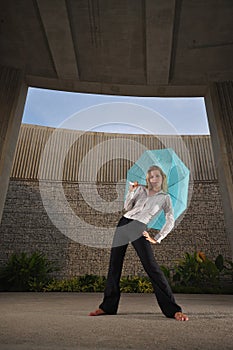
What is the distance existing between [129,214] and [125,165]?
28.7 feet

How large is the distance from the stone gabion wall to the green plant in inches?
24.7

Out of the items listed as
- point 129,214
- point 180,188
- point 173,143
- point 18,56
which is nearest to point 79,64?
point 18,56

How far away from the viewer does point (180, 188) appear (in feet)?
32.1

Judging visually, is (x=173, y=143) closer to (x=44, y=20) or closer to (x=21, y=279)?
(x=21, y=279)

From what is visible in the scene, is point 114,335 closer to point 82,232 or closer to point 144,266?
point 144,266

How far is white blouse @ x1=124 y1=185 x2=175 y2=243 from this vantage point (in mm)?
3170

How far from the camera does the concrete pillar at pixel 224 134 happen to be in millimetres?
5586

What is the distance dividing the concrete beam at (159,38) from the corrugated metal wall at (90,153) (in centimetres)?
571

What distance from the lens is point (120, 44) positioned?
579 centimetres

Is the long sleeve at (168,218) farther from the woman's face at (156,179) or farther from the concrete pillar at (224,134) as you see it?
the concrete pillar at (224,134)

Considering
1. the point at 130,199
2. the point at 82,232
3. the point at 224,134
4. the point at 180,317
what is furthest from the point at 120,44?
the point at 82,232

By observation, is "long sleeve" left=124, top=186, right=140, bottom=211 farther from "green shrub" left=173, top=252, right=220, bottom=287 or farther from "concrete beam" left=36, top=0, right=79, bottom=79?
"green shrub" left=173, top=252, right=220, bottom=287

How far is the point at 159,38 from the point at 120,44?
73cm

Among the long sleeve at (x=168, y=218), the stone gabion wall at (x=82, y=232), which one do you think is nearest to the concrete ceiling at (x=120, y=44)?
the long sleeve at (x=168, y=218)
